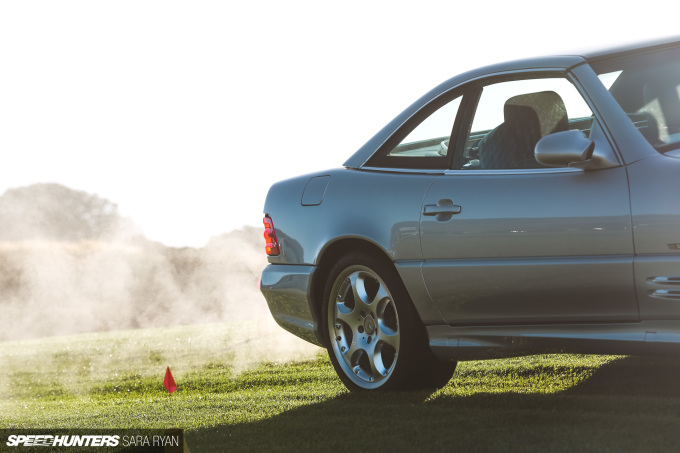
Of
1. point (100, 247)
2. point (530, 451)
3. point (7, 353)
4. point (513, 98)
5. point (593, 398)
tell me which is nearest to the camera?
point (530, 451)

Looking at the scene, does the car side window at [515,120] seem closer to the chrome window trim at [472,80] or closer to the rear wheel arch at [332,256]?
the chrome window trim at [472,80]

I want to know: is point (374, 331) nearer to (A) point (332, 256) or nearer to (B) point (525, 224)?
(A) point (332, 256)

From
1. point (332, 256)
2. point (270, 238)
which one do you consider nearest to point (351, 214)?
point (332, 256)

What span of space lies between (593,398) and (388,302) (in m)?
1.28

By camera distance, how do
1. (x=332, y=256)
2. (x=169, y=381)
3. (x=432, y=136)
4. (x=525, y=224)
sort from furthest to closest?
1. (x=169, y=381)
2. (x=332, y=256)
3. (x=432, y=136)
4. (x=525, y=224)

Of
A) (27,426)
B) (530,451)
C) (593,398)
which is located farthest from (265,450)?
(27,426)

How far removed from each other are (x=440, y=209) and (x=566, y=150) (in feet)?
Answer: 2.82

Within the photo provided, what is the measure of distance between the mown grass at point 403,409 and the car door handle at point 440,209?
1.01 meters

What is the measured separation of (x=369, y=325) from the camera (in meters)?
6.30

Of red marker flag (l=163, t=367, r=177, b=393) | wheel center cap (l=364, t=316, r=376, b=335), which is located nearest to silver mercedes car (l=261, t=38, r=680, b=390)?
wheel center cap (l=364, t=316, r=376, b=335)

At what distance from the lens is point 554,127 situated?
5895 millimetres

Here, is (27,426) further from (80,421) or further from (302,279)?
(302,279)

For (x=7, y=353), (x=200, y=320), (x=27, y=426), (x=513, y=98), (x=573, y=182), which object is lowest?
(x=200, y=320)

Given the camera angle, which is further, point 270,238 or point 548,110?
point 270,238
